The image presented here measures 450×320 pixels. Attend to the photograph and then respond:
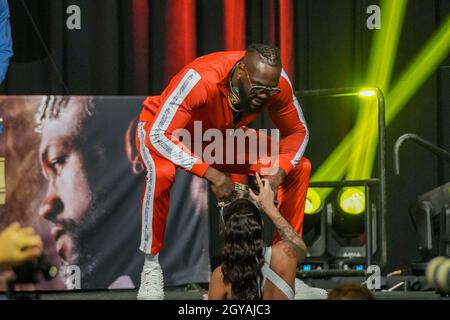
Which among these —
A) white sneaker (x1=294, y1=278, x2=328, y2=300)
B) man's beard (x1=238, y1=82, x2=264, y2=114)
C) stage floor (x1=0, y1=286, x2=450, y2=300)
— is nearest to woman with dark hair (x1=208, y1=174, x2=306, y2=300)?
man's beard (x1=238, y1=82, x2=264, y2=114)

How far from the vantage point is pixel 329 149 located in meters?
6.75

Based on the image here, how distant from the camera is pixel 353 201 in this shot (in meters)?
5.80

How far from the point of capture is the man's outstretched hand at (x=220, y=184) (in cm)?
400

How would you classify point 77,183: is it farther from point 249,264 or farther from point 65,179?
point 249,264

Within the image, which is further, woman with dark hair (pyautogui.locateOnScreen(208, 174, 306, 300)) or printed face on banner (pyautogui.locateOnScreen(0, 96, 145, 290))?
printed face on banner (pyautogui.locateOnScreen(0, 96, 145, 290))

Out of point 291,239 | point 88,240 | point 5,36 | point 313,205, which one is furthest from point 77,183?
point 291,239

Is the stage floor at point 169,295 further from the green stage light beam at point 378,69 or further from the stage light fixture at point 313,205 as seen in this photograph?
the green stage light beam at point 378,69

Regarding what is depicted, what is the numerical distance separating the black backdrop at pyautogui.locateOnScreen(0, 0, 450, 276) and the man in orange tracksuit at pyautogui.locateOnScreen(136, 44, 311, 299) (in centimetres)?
210

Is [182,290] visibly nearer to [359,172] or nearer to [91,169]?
[91,169]

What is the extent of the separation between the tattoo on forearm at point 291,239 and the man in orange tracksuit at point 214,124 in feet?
1.28

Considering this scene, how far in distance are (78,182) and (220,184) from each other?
1812mm

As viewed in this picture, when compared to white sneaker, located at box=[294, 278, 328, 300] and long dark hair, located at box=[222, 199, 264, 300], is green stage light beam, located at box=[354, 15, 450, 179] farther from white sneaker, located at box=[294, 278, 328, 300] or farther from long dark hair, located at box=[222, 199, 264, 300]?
long dark hair, located at box=[222, 199, 264, 300]

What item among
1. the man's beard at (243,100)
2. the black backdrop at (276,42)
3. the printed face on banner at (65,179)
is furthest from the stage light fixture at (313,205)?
the man's beard at (243,100)

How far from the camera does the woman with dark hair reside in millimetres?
3363
